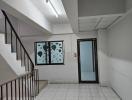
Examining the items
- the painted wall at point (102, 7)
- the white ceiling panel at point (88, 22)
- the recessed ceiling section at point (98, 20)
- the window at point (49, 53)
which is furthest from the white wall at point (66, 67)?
the painted wall at point (102, 7)

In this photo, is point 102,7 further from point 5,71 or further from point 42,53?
point 42,53

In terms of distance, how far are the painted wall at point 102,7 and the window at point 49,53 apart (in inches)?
150

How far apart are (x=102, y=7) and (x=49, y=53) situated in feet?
14.2

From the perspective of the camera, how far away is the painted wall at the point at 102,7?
10.5 feet

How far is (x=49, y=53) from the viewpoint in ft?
23.1

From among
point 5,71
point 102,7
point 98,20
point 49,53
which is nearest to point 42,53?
point 49,53

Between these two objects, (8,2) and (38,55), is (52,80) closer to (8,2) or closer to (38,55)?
(38,55)

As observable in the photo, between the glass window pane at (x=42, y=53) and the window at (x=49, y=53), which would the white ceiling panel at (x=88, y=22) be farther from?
the glass window pane at (x=42, y=53)

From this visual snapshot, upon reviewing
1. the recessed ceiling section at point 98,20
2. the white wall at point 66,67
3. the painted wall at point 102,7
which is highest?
the painted wall at point 102,7

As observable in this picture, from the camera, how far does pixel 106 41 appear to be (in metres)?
6.16

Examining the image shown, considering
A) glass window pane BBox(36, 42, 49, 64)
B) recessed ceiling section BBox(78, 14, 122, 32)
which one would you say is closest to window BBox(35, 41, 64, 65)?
glass window pane BBox(36, 42, 49, 64)

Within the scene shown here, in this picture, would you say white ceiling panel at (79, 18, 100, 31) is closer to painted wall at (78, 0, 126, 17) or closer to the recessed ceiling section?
the recessed ceiling section

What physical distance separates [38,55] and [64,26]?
199 centimetres

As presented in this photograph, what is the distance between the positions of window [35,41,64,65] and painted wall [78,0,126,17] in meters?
3.82
